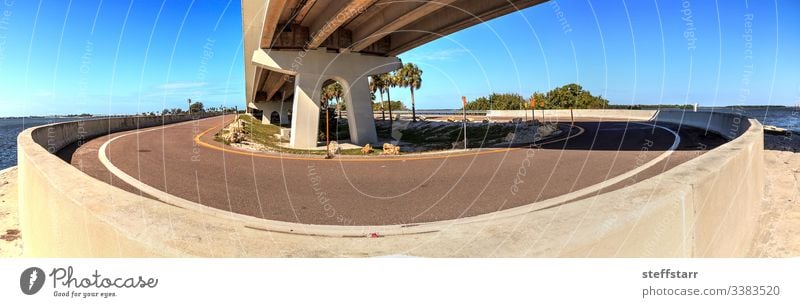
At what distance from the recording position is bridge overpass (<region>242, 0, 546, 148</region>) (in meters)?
15.0

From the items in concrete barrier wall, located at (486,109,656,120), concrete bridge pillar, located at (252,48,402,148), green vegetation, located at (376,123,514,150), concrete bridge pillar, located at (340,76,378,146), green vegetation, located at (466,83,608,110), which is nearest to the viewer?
concrete bridge pillar, located at (252,48,402,148)

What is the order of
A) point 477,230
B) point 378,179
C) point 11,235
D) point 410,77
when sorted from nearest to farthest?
1. point 477,230
2. point 11,235
3. point 378,179
4. point 410,77

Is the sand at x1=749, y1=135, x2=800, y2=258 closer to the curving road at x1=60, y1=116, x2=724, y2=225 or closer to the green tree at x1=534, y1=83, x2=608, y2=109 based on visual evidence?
the curving road at x1=60, y1=116, x2=724, y2=225

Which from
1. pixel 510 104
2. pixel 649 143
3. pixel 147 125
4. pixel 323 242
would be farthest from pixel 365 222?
pixel 510 104

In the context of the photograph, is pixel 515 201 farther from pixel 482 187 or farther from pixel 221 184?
pixel 221 184

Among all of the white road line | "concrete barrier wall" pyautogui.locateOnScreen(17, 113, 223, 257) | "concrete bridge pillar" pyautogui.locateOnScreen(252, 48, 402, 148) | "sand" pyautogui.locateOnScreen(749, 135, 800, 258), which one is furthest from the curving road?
"concrete bridge pillar" pyautogui.locateOnScreen(252, 48, 402, 148)

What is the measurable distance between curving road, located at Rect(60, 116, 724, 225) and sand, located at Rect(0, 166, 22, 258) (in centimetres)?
202

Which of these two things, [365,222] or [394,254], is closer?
[394,254]

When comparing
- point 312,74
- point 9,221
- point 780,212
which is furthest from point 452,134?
point 9,221

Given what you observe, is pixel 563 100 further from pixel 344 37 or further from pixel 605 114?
pixel 344 37

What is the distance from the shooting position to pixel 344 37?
19828 mm

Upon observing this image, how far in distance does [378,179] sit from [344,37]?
1304cm

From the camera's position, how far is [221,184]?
822 centimetres
